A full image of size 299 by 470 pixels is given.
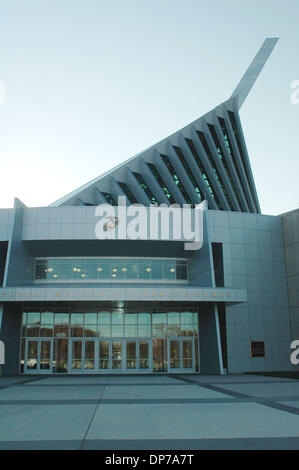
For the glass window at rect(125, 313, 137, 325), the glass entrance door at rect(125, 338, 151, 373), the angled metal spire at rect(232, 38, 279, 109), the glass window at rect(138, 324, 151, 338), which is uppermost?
the angled metal spire at rect(232, 38, 279, 109)

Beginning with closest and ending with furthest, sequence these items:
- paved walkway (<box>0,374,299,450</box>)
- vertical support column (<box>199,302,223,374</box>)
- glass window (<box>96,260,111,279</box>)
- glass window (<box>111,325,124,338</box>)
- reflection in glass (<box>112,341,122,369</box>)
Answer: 1. paved walkway (<box>0,374,299,450</box>)
2. vertical support column (<box>199,302,223,374</box>)
3. reflection in glass (<box>112,341,122,369</box>)
4. glass window (<box>111,325,124,338</box>)
5. glass window (<box>96,260,111,279</box>)

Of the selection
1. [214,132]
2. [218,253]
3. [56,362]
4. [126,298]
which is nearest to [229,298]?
[218,253]

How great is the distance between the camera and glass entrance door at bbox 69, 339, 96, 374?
28.8m

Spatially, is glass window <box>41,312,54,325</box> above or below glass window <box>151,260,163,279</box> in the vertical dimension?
below

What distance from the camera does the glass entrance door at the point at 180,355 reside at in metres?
29.1

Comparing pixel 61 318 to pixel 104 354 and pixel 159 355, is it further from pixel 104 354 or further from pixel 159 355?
pixel 159 355

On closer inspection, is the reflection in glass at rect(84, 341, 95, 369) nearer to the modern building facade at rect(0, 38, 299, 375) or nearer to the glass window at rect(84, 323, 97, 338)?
the modern building facade at rect(0, 38, 299, 375)

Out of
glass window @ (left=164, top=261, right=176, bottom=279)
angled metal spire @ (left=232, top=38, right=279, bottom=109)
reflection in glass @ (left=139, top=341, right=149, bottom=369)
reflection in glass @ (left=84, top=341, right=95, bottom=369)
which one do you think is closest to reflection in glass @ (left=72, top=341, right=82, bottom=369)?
reflection in glass @ (left=84, top=341, right=95, bottom=369)

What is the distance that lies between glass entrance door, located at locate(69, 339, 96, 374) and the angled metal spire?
1721 inches

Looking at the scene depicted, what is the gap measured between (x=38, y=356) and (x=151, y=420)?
20.4 m

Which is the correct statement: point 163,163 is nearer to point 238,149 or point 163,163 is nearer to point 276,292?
point 238,149

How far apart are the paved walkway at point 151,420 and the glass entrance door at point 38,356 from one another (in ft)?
42.0

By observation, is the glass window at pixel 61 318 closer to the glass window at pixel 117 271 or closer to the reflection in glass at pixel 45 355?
the reflection in glass at pixel 45 355

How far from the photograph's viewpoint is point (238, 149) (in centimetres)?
5259
